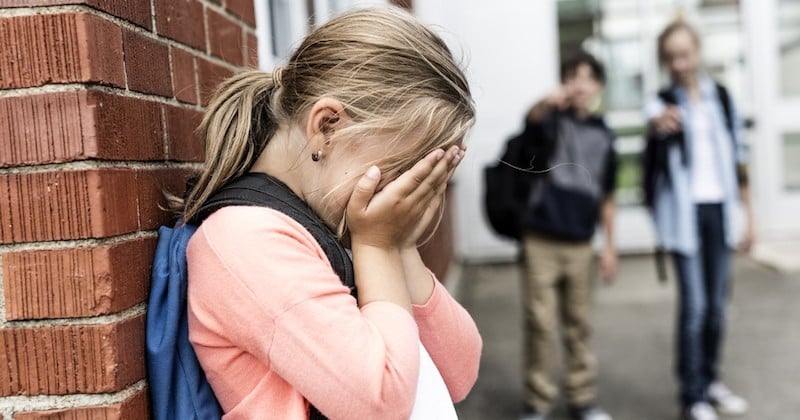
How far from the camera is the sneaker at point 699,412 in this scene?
12.7ft

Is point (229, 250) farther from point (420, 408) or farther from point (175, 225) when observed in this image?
point (420, 408)

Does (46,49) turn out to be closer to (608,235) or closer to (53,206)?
(53,206)

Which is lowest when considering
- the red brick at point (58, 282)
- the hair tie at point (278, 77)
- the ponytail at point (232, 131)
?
the red brick at point (58, 282)

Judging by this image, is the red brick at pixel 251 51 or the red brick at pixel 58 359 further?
the red brick at pixel 251 51

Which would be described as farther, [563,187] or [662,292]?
[662,292]

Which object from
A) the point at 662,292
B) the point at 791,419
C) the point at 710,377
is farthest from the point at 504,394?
the point at 662,292

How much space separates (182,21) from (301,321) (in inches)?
26.6

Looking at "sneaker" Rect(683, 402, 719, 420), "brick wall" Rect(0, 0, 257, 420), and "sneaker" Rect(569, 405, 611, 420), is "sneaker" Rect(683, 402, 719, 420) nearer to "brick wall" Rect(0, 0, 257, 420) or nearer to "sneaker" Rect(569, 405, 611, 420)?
"sneaker" Rect(569, 405, 611, 420)

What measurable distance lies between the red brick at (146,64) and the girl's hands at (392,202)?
1.29ft

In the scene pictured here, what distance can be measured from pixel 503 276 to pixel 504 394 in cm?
303

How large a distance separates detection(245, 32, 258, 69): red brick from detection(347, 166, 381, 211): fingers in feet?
2.58

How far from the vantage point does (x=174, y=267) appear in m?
1.25

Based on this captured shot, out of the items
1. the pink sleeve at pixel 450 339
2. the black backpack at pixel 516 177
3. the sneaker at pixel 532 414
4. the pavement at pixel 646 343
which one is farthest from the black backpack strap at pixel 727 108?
the pink sleeve at pixel 450 339

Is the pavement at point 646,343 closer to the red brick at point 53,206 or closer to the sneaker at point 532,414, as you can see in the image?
the sneaker at point 532,414
